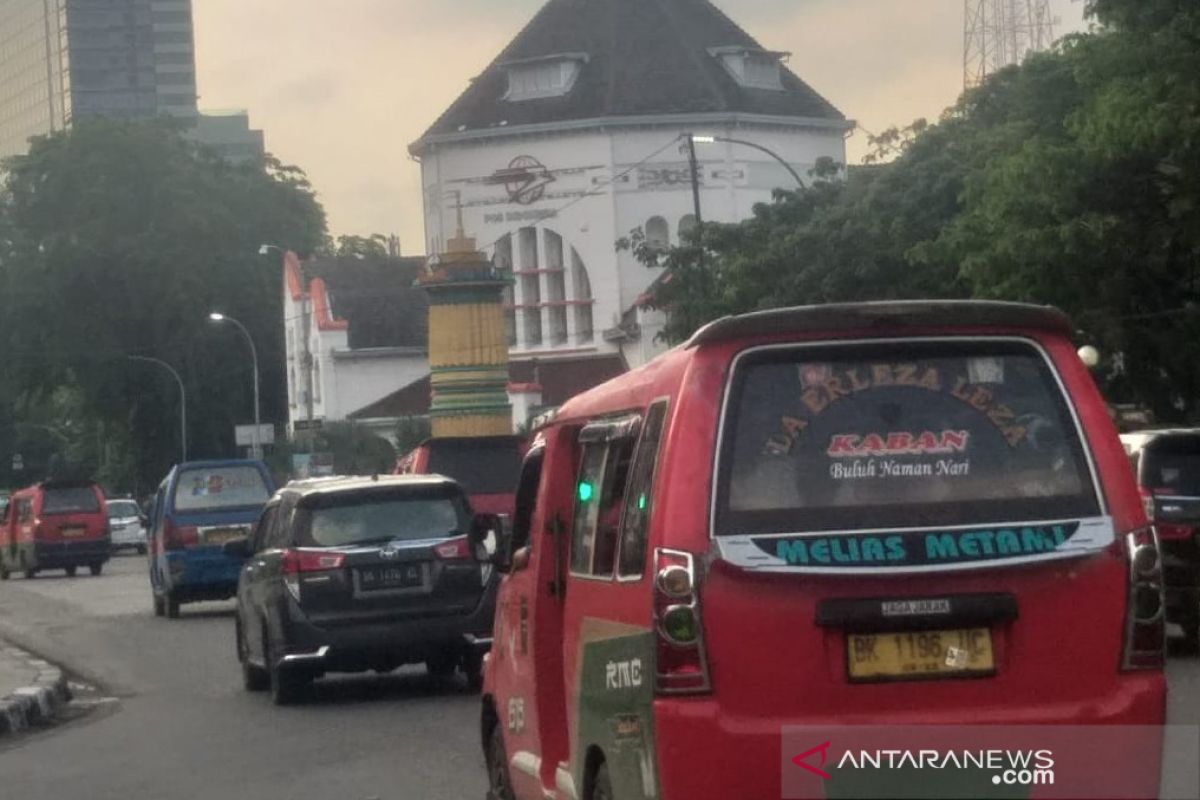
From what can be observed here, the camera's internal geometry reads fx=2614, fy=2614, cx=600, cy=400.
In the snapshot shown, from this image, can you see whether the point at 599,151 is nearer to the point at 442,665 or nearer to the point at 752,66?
the point at 752,66

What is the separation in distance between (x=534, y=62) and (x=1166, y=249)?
209 feet

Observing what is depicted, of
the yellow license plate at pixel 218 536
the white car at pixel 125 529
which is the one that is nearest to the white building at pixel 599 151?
the white car at pixel 125 529

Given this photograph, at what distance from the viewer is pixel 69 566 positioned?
5406 centimetres

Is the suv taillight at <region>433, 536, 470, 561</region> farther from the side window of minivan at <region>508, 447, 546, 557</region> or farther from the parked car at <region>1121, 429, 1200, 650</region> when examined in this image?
the side window of minivan at <region>508, 447, 546, 557</region>

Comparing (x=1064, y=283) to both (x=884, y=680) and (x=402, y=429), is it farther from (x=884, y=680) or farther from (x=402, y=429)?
(x=402, y=429)

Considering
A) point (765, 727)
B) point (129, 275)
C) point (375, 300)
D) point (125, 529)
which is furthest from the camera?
point (375, 300)

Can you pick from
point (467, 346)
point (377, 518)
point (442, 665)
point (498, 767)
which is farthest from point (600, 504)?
point (467, 346)

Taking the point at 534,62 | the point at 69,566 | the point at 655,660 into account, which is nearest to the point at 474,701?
the point at 655,660

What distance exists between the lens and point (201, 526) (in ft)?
108

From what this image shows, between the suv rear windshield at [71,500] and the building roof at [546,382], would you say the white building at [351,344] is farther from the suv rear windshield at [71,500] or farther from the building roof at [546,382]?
the suv rear windshield at [71,500]

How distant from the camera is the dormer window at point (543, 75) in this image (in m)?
93.8

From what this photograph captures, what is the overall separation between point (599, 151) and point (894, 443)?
85.1 m

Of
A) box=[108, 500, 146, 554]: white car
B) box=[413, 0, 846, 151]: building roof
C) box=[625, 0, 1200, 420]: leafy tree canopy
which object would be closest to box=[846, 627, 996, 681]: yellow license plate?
box=[625, 0, 1200, 420]: leafy tree canopy

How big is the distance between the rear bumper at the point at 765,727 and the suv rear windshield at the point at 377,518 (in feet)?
36.2
